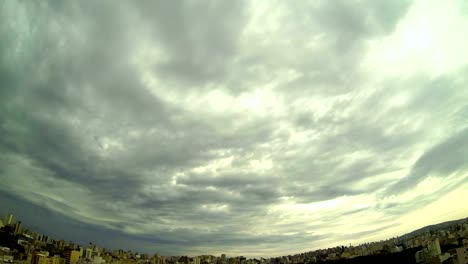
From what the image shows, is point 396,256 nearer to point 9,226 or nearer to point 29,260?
point 29,260

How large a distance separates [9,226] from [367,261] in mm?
166576

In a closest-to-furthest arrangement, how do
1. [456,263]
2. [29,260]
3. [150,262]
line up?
[456,263]
[29,260]
[150,262]

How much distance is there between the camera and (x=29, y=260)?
3875 inches

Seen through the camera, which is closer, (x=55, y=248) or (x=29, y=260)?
(x=29, y=260)

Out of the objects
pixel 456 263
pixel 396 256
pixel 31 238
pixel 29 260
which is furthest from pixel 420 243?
pixel 31 238

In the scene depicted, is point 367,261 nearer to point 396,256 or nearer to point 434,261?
point 396,256

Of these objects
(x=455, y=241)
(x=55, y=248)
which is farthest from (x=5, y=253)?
(x=455, y=241)

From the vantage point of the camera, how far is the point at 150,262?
189 metres

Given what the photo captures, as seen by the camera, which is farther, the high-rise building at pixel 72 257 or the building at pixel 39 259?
the high-rise building at pixel 72 257

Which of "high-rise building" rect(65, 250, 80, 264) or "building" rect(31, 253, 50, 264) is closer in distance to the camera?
"building" rect(31, 253, 50, 264)

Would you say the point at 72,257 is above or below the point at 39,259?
above

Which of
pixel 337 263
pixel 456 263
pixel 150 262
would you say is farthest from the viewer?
pixel 150 262

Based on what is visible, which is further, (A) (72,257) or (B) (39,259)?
(A) (72,257)

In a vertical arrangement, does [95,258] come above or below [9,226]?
below
